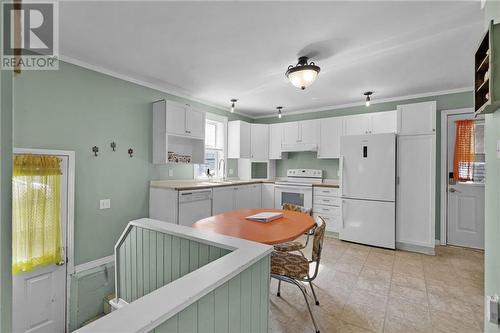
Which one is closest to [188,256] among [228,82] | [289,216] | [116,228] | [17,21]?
[17,21]

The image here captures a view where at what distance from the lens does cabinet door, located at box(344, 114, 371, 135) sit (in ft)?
13.8

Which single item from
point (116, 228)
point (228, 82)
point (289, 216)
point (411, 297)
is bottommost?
point (411, 297)

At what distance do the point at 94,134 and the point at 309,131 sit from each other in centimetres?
368

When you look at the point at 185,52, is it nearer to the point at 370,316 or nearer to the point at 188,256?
the point at 188,256

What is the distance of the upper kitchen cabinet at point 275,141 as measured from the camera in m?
5.23

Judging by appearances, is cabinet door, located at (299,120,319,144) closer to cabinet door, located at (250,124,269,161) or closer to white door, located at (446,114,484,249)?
cabinet door, located at (250,124,269,161)

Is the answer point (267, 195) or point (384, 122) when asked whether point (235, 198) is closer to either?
point (267, 195)

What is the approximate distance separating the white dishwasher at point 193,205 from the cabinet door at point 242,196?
2.16 ft

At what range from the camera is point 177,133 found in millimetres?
3576

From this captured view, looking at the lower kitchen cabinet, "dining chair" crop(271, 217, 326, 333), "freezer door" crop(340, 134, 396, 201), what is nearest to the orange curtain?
"freezer door" crop(340, 134, 396, 201)

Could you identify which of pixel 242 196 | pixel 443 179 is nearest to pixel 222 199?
pixel 242 196

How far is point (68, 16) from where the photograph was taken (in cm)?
197

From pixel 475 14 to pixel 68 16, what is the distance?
3329 mm

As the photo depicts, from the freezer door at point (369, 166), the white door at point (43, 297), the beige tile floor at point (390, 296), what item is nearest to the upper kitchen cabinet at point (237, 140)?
the freezer door at point (369, 166)
